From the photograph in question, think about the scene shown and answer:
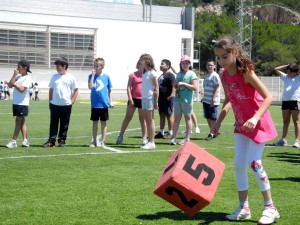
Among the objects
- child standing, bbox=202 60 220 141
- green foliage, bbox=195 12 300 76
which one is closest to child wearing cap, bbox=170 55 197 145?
child standing, bbox=202 60 220 141

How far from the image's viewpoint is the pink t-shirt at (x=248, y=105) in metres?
6.43

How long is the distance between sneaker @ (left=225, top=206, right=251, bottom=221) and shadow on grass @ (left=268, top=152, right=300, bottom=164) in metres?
4.88

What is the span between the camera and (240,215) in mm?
6594

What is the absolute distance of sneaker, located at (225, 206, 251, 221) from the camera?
6.59m

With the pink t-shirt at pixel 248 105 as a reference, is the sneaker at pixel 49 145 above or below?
below

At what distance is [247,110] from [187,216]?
1371 mm

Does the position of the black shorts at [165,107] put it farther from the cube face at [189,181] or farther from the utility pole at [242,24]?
the utility pole at [242,24]

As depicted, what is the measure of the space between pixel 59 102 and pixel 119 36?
180 ft

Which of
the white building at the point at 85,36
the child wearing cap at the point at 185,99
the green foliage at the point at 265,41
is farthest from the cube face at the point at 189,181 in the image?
the green foliage at the point at 265,41

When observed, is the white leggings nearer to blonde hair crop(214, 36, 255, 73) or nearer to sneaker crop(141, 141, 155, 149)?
blonde hair crop(214, 36, 255, 73)

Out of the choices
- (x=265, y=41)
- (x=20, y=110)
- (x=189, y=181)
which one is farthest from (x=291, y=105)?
(x=265, y=41)

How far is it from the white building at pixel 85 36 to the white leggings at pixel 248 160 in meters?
52.0

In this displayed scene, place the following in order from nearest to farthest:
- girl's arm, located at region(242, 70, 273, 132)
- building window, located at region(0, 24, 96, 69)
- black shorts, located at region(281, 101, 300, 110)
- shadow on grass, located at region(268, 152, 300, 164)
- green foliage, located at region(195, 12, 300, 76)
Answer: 1. girl's arm, located at region(242, 70, 273, 132)
2. shadow on grass, located at region(268, 152, 300, 164)
3. black shorts, located at region(281, 101, 300, 110)
4. building window, located at region(0, 24, 96, 69)
5. green foliage, located at region(195, 12, 300, 76)

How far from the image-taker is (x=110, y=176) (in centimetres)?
930
